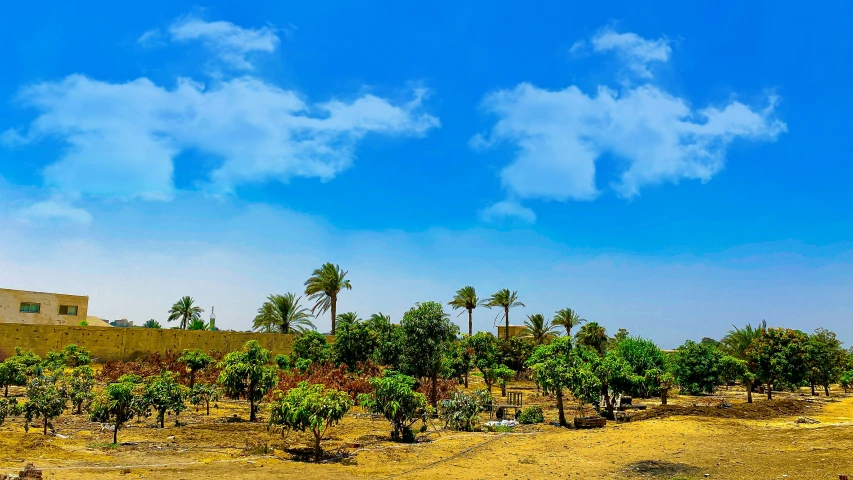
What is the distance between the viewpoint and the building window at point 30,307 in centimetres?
5900

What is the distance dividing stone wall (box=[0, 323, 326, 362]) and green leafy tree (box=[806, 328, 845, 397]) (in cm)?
4290

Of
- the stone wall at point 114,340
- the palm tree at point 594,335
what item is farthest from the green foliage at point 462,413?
the palm tree at point 594,335

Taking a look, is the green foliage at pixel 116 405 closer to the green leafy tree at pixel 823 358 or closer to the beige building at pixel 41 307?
the green leafy tree at pixel 823 358

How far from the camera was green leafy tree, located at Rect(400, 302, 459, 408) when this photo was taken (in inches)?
1160

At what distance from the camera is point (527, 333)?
63.2m

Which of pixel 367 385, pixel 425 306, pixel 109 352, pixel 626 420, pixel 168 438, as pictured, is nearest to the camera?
pixel 168 438

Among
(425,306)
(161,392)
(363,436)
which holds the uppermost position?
(425,306)

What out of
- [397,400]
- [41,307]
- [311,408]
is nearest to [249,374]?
[397,400]

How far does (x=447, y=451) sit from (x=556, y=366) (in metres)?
7.95

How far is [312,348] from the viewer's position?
4441cm

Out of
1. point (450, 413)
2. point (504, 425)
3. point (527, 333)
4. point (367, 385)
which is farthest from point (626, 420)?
point (527, 333)

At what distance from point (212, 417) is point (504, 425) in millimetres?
13657

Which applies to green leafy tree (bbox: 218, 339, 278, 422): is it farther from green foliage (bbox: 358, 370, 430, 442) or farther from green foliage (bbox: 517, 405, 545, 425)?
green foliage (bbox: 517, 405, 545, 425)

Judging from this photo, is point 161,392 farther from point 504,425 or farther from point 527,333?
point 527,333
